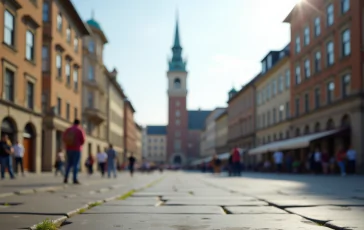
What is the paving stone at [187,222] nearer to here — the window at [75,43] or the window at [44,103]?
the window at [44,103]

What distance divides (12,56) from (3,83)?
1779 millimetres

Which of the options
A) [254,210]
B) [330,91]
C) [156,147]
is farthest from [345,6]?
[156,147]

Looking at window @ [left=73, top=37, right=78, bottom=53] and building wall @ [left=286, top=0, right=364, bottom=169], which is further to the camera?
window @ [left=73, top=37, right=78, bottom=53]

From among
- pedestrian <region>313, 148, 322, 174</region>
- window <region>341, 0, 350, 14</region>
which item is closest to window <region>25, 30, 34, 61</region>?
pedestrian <region>313, 148, 322, 174</region>

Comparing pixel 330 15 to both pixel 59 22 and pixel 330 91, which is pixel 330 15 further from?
pixel 59 22

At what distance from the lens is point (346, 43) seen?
35.3 m

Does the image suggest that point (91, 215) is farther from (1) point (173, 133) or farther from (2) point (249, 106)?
(1) point (173, 133)

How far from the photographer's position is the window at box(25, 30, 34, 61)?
2852cm

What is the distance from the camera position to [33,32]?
2945 centimetres

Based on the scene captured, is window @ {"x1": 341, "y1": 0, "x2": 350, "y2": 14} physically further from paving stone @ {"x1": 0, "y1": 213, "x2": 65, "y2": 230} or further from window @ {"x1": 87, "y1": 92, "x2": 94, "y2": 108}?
paving stone @ {"x1": 0, "y1": 213, "x2": 65, "y2": 230}

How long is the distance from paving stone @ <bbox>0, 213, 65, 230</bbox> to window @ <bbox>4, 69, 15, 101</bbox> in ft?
66.5

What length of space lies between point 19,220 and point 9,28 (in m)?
21.7

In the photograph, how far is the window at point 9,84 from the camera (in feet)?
83.8

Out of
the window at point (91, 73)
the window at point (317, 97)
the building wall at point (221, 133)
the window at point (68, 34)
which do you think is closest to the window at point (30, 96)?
the window at point (68, 34)
